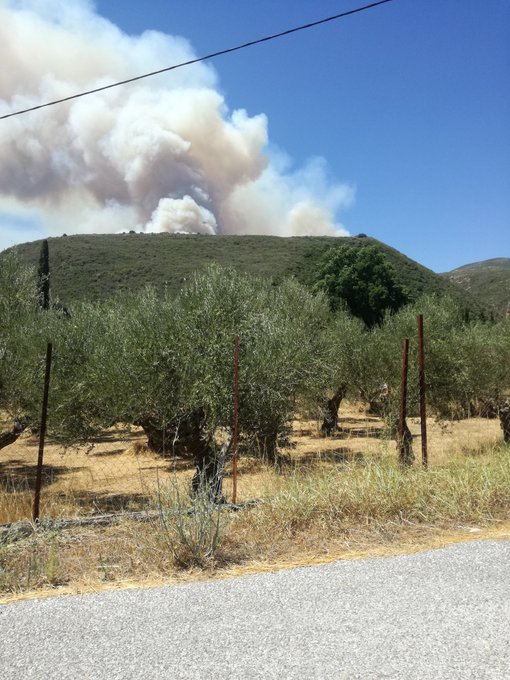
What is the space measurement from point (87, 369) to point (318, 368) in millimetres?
6842

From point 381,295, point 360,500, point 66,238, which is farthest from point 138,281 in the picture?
point 360,500

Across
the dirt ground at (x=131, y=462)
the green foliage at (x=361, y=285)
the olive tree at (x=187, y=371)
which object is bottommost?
the dirt ground at (x=131, y=462)

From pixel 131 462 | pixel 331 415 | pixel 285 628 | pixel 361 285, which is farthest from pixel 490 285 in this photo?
pixel 285 628

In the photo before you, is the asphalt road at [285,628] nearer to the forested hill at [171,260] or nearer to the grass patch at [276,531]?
the grass patch at [276,531]

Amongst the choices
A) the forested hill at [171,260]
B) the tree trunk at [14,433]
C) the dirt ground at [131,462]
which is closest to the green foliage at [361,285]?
the forested hill at [171,260]

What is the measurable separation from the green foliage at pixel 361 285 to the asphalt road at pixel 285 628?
41.9m

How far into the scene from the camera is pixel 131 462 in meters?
17.9

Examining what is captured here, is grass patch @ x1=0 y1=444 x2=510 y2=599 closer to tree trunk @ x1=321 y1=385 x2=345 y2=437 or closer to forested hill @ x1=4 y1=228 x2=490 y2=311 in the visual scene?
tree trunk @ x1=321 y1=385 x2=345 y2=437

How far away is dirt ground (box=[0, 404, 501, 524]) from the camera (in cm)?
1088

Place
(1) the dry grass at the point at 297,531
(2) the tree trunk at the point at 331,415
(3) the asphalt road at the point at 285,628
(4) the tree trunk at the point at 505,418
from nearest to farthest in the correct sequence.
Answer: (3) the asphalt road at the point at 285,628 < (1) the dry grass at the point at 297,531 < (4) the tree trunk at the point at 505,418 < (2) the tree trunk at the point at 331,415

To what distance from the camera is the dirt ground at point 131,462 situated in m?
10.9

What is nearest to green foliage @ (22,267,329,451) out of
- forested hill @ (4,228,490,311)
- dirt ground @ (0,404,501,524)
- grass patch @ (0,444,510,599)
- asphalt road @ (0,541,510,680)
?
dirt ground @ (0,404,501,524)

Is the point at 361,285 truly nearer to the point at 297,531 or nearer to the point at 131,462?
the point at 131,462

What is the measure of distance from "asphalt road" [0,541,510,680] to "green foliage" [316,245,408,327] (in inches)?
1651
